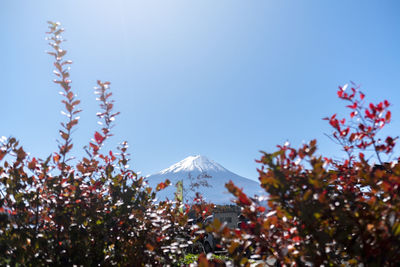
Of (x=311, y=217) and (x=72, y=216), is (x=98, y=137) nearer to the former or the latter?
(x=72, y=216)

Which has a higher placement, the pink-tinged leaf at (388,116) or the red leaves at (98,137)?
the red leaves at (98,137)

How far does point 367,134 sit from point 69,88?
122 inches

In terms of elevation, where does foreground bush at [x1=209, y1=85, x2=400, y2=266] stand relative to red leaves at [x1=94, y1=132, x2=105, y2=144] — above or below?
below

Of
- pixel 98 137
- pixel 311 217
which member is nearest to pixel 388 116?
pixel 311 217

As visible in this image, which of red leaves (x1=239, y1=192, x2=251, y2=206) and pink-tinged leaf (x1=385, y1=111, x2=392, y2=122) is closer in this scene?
red leaves (x1=239, y1=192, x2=251, y2=206)

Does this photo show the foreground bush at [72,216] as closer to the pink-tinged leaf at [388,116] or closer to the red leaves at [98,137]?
the red leaves at [98,137]

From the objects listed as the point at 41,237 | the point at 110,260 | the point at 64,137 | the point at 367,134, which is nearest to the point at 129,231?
the point at 110,260

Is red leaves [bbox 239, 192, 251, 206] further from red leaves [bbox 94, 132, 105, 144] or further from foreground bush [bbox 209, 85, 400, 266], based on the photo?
red leaves [bbox 94, 132, 105, 144]

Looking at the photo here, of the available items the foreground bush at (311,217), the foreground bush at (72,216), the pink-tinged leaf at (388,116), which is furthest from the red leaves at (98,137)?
the pink-tinged leaf at (388,116)

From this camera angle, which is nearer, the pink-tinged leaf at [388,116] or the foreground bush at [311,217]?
the foreground bush at [311,217]

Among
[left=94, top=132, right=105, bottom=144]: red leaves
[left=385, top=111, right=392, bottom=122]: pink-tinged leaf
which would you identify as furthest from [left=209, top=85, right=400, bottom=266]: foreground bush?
[left=94, top=132, right=105, bottom=144]: red leaves

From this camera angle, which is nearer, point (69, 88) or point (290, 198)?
point (290, 198)

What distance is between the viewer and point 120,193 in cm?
321

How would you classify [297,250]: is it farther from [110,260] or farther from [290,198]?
[110,260]
